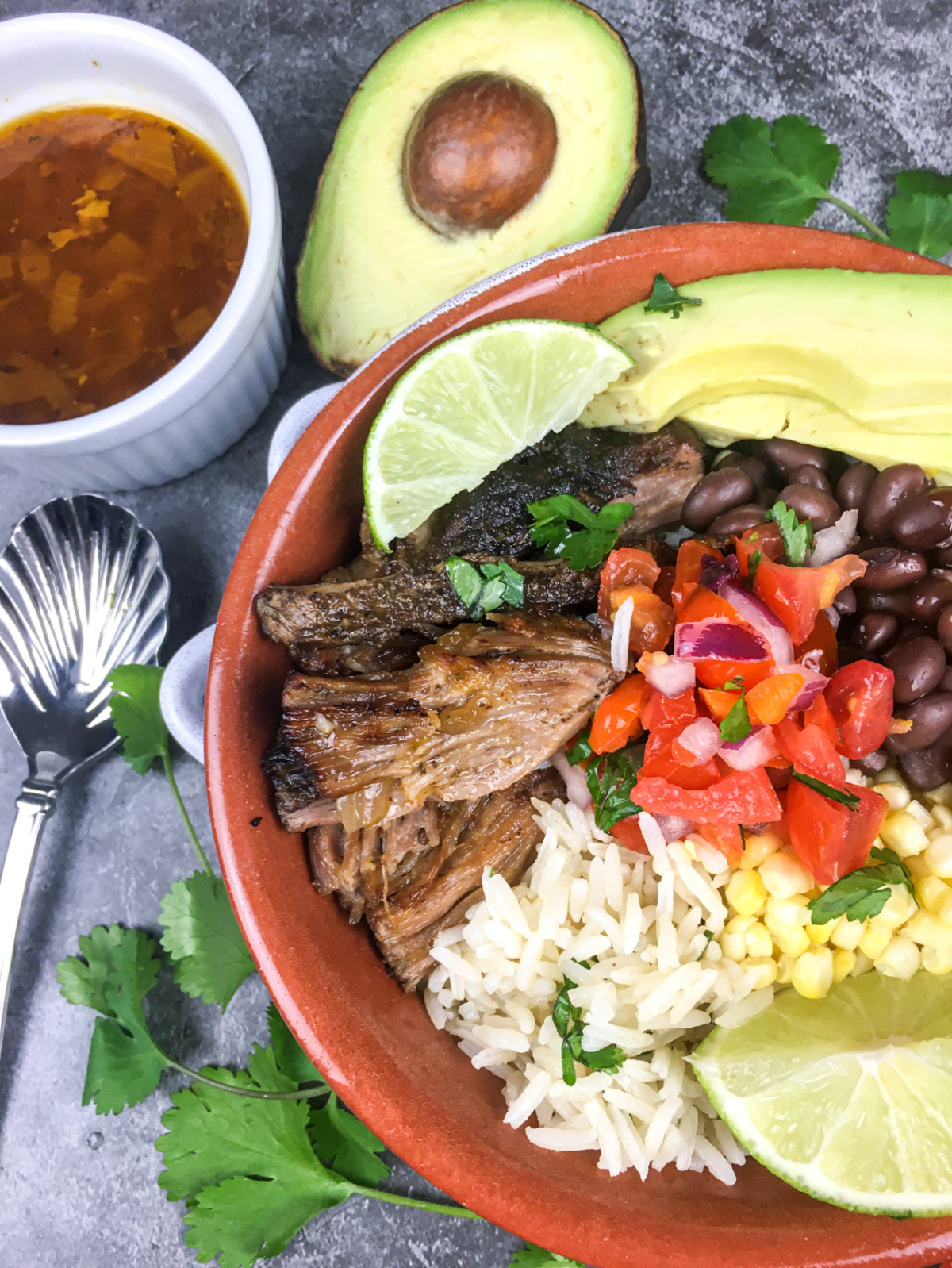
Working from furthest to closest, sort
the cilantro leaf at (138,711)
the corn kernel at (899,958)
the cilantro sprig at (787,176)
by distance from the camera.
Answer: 1. the cilantro sprig at (787,176)
2. the cilantro leaf at (138,711)
3. the corn kernel at (899,958)

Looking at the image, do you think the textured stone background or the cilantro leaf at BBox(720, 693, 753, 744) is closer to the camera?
the cilantro leaf at BBox(720, 693, 753, 744)

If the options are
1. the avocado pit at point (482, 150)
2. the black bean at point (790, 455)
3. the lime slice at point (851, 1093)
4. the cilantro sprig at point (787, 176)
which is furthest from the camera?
the cilantro sprig at point (787, 176)

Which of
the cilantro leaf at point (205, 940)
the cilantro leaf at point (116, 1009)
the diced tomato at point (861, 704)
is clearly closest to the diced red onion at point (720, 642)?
the diced tomato at point (861, 704)

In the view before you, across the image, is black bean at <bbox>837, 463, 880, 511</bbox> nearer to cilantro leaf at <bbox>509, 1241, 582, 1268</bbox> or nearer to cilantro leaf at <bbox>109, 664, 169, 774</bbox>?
cilantro leaf at <bbox>109, 664, 169, 774</bbox>

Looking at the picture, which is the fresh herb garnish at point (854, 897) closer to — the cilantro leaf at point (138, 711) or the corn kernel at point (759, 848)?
the corn kernel at point (759, 848)

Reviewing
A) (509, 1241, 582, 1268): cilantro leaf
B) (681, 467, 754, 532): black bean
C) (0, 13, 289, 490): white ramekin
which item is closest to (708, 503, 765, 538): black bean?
(681, 467, 754, 532): black bean

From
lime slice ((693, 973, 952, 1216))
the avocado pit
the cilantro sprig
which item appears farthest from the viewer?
the cilantro sprig

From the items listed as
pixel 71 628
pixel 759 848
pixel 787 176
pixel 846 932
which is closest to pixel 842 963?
pixel 846 932

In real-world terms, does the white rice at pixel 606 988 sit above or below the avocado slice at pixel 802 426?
below
